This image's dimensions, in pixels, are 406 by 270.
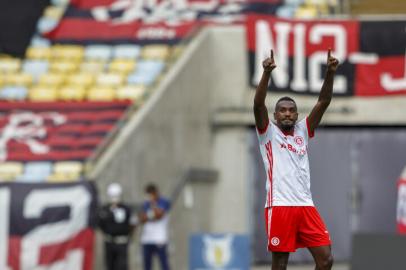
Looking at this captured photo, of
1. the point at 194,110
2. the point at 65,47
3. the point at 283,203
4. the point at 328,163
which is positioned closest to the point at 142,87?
the point at 194,110

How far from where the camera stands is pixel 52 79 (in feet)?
84.8

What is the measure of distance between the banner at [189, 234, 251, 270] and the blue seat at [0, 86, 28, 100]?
24.8 ft

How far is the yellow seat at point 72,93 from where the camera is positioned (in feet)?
82.2

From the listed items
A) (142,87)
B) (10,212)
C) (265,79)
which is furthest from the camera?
(142,87)

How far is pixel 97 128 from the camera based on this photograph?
76.7 ft

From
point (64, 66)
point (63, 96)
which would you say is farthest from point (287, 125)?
point (64, 66)

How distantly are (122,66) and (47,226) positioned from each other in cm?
690

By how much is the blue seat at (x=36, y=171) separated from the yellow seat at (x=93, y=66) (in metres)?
4.04

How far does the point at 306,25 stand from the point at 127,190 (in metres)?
5.86

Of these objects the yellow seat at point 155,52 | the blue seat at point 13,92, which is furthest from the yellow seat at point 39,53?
the yellow seat at point 155,52

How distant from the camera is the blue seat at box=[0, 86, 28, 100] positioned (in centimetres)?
2531

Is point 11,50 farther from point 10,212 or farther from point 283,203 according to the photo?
point 283,203

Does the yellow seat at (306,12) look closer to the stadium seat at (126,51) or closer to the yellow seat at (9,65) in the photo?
the stadium seat at (126,51)

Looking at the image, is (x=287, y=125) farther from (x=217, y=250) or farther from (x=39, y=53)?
(x=39, y=53)
